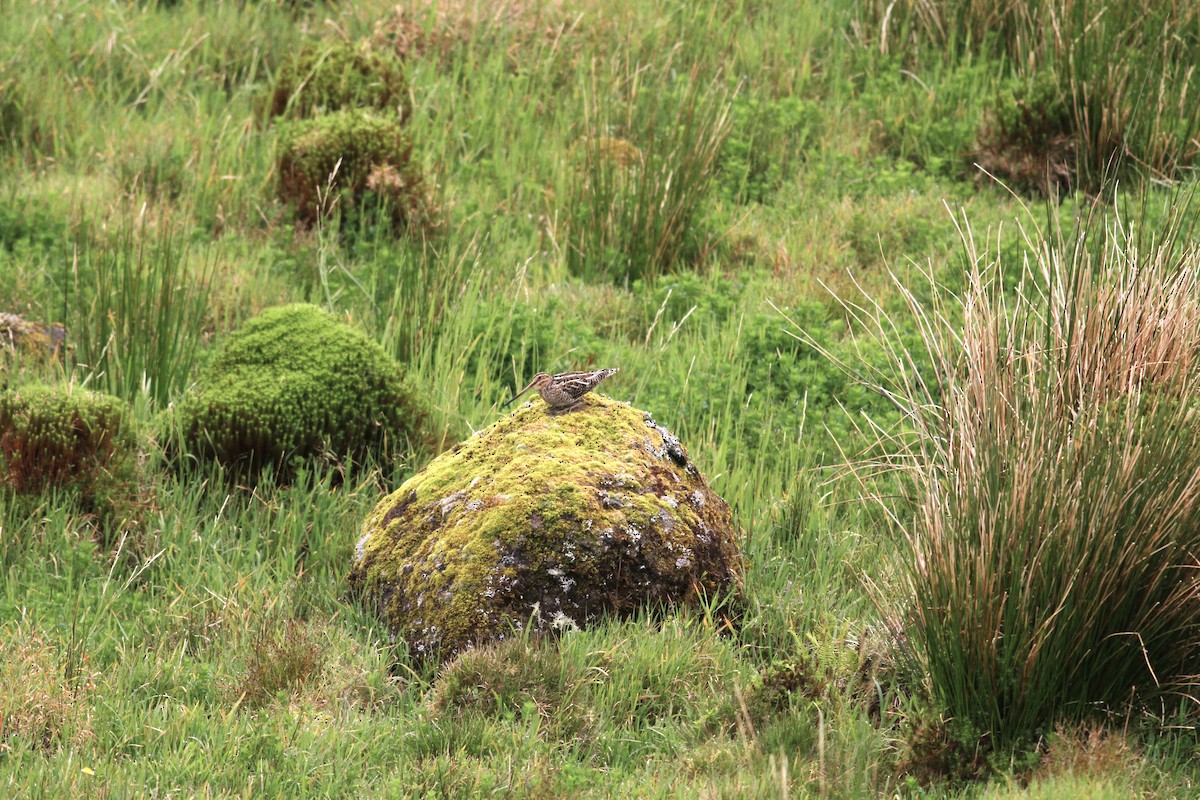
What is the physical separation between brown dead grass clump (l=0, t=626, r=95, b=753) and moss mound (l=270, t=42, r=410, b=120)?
15.0 feet

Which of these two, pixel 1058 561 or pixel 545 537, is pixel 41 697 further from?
pixel 1058 561

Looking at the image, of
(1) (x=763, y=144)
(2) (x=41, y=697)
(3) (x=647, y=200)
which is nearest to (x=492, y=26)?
(1) (x=763, y=144)

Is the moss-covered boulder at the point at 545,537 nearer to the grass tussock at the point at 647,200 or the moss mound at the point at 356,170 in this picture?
the grass tussock at the point at 647,200

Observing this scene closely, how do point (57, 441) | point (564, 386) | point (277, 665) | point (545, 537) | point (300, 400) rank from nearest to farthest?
point (277, 665) → point (545, 537) → point (564, 386) → point (57, 441) → point (300, 400)

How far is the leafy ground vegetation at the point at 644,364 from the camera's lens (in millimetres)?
3412

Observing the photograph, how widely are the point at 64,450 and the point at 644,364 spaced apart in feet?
7.88

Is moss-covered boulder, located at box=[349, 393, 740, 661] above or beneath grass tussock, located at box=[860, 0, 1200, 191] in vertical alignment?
beneath

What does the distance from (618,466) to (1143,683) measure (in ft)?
5.43

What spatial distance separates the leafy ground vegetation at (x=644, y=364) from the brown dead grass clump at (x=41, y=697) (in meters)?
0.01

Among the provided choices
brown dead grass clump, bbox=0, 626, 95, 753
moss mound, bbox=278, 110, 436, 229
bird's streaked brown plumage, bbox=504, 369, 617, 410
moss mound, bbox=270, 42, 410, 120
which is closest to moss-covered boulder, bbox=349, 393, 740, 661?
bird's streaked brown plumage, bbox=504, 369, 617, 410

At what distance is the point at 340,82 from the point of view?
775 cm

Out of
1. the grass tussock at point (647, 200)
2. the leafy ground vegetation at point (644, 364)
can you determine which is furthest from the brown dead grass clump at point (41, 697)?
the grass tussock at point (647, 200)

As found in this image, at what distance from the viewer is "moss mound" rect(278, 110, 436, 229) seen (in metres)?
6.80

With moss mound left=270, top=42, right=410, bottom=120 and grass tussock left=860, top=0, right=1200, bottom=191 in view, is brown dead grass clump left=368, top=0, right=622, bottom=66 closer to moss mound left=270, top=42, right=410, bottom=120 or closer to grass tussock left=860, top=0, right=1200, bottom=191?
moss mound left=270, top=42, right=410, bottom=120
